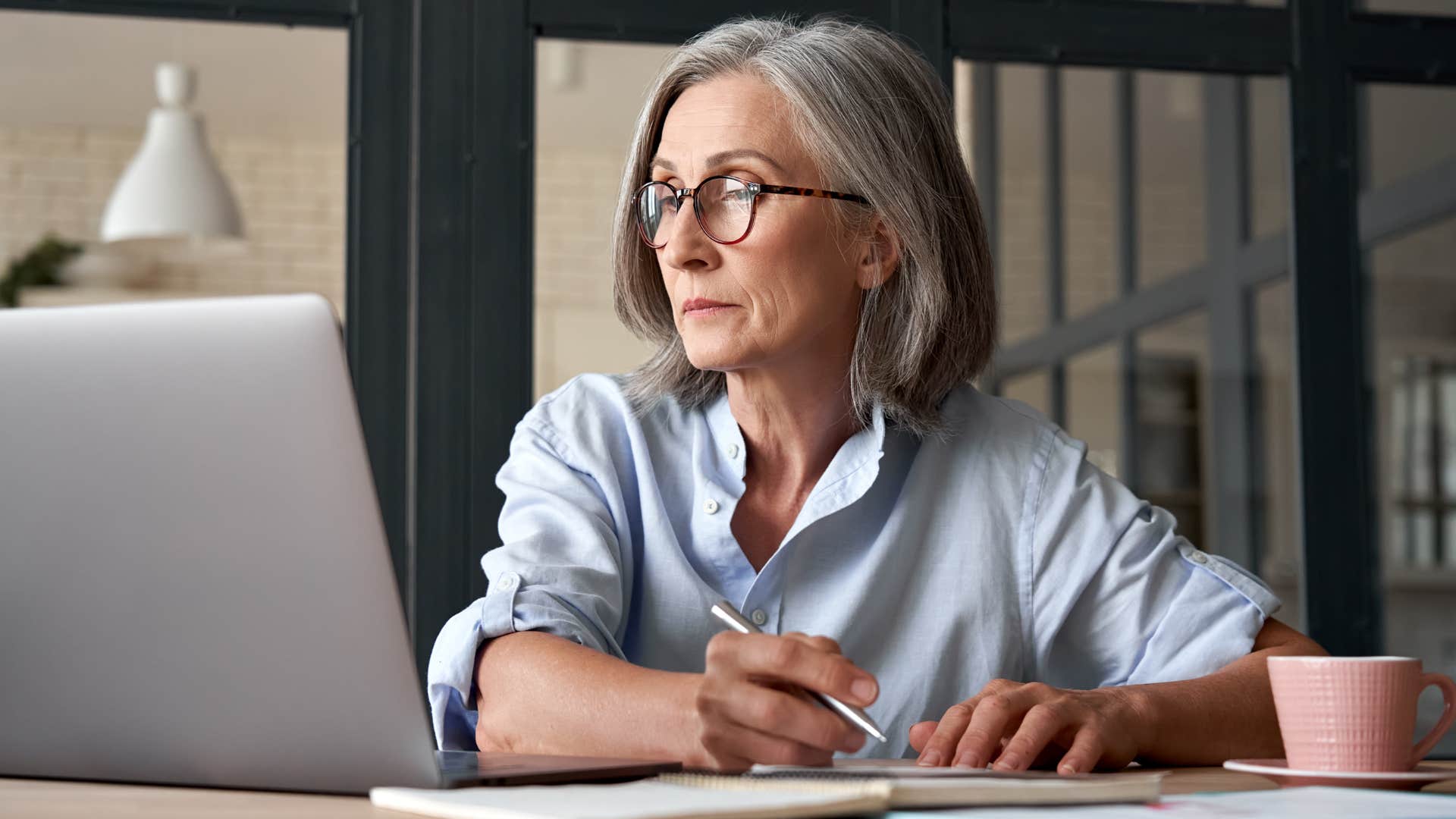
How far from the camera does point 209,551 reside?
77 cm

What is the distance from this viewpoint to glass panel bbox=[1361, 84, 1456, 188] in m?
2.52

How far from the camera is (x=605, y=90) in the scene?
2.36 meters

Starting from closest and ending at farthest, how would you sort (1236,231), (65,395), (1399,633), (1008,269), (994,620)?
1. (65,395)
2. (994,620)
3. (1399,633)
4. (1236,231)
5. (1008,269)

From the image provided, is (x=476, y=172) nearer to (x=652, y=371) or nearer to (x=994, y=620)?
(x=652, y=371)

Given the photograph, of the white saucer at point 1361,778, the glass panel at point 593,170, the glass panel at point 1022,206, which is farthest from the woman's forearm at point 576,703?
the glass panel at point 1022,206

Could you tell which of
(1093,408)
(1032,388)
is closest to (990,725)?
(1032,388)

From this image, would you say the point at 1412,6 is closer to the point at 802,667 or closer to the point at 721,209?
the point at 721,209

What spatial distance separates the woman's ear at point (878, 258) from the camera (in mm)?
1653

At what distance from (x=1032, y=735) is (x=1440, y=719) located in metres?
0.28

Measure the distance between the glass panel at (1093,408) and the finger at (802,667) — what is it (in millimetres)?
3018

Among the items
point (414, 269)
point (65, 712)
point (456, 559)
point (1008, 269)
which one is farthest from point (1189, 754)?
point (1008, 269)

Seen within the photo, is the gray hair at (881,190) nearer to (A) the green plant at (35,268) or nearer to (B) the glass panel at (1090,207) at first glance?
(B) the glass panel at (1090,207)

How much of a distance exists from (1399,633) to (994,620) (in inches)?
52.0

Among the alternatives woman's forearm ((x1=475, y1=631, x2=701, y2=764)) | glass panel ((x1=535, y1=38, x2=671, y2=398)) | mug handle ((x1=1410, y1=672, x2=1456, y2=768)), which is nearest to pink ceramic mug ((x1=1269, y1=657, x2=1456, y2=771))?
mug handle ((x1=1410, y1=672, x2=1456, y2=768))
